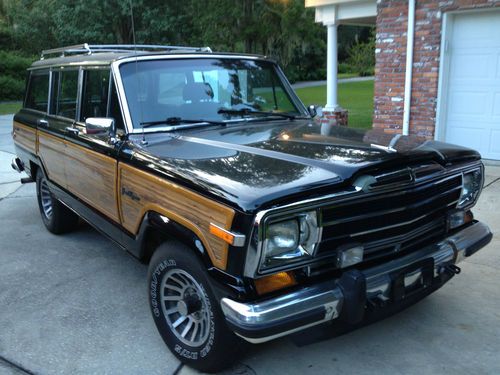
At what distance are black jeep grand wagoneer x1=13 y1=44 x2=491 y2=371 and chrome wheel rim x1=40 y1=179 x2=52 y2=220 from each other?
1.36 m

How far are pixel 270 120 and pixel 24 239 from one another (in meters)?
3.27

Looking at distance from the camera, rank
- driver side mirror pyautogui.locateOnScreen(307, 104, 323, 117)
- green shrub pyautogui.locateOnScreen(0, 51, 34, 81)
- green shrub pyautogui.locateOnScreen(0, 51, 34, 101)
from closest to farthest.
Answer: driver side mirror pyautogui.locateOnScreen(307, 104, 323, 117), green shrub pyautogui.locateOnScreen(0, 51, 34, 101), green shrub pyautogui.locateOnScreen(0, 51, 34, 81)

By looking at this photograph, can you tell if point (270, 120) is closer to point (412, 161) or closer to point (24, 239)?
point (412, 161)

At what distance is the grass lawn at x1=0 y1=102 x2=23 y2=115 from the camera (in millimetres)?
21797

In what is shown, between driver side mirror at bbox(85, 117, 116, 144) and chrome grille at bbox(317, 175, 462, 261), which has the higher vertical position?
driver side mirror at bbox(85, 117, 116, 144)

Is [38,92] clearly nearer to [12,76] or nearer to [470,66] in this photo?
[470,66]

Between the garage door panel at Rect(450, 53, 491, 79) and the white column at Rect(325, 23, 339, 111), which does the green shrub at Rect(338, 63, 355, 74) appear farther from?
the garage door panel at Rect(450, 53, 491, 79)

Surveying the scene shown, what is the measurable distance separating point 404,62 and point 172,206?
691cm

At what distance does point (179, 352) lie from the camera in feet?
10.3

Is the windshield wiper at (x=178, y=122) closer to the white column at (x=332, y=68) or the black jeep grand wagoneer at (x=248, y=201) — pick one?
the black jeep grand wagoneer at (x=248, y=201)

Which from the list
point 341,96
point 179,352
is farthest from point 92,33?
point 179,352

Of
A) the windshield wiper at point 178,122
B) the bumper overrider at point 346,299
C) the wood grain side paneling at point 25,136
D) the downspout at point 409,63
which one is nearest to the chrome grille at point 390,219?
the bumper overrider at point 346,299

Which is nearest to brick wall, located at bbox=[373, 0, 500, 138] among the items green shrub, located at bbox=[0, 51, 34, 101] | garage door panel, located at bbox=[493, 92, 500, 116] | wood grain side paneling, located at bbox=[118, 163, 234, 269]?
garage door panel, located at bbox=[493, 92, 500, 116]

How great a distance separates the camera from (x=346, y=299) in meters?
2.62
